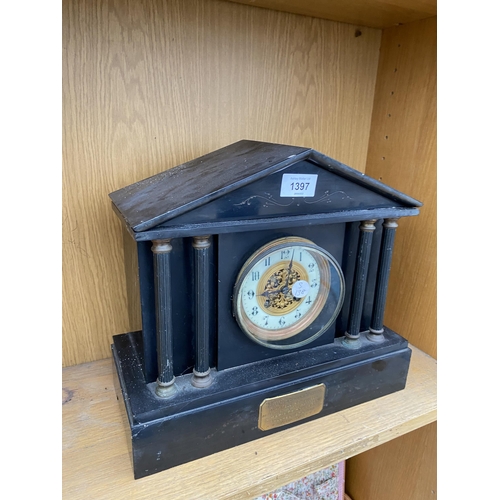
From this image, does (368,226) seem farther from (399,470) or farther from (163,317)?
(399,470)

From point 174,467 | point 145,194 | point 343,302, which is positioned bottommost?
point 174,467

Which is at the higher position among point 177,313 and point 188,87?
point 188,87

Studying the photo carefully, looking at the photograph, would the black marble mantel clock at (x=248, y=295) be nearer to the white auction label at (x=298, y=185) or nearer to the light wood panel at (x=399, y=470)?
the white auction label at (x=298, y=185)

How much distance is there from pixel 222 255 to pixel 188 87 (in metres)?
0.45

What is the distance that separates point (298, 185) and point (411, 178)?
0.49 meters

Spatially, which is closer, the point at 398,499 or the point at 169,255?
the point at 169,255

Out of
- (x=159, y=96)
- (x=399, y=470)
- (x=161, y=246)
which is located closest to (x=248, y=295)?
(x=161, y=246)

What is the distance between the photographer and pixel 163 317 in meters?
0.70

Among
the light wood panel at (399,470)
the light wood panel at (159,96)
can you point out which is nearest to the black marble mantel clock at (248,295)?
the light wood panel at (159,96)

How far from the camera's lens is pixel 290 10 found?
953 mm

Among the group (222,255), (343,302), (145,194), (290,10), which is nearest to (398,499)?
(343,302)

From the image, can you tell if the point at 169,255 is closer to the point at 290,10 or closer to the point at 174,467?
the point at 174,467

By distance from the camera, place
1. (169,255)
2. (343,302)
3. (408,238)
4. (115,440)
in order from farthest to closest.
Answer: (408,238) → (343,302) → (115,440) → (169,255)

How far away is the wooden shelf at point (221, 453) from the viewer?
69cm
